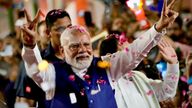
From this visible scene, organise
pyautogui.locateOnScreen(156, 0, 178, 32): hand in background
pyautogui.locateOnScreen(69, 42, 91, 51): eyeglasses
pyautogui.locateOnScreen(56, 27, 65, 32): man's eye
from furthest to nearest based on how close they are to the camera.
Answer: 1. pyautogui.locateOnScreen(56, 27, 65, 32): man's eye
2. pyautogui.locateOnScreen(69, 42, 91, 51): eyeglasses
3. pyautogui.locateOnScreen(156, 0, 178, 32): hand in background

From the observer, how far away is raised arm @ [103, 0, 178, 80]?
5.18 metres

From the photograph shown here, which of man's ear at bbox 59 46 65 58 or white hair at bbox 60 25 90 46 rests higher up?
white hair at bbox 60 25 90 46

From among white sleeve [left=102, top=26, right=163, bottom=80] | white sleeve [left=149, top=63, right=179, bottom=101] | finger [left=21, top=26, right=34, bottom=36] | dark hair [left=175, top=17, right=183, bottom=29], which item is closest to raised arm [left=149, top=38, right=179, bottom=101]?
white sleeve [left=149, top=63, right=179, bottom=101]

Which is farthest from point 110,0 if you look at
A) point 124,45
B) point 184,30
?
point 124,45

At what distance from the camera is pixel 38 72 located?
A: 17.2 ft

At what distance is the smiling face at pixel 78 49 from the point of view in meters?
5.30

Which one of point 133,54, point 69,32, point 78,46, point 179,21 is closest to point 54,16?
point 69,32

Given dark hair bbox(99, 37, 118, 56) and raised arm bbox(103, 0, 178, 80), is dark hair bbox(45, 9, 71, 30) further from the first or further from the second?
raised arm bbox(103, 0, 178, 80)

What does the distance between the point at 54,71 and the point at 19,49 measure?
2.63m

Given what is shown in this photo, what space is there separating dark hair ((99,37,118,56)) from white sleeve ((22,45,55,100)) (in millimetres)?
880

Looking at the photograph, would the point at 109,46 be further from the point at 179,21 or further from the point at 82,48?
the point at 179,21

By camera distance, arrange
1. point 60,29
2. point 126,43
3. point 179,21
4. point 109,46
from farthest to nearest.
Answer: point 179,21
point 109,46
point 126,43
point 60,29

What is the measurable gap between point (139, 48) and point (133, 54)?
0.24 ft

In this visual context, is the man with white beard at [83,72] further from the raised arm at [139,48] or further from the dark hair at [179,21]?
the dark hair at [179,21]
